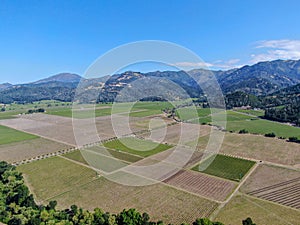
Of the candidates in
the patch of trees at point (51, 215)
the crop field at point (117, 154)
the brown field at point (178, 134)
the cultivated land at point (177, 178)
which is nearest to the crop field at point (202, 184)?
the cultivated land at point (177, 178)

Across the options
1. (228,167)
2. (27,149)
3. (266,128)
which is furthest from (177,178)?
(266,128)

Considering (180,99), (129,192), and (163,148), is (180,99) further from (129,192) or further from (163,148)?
(129,192)

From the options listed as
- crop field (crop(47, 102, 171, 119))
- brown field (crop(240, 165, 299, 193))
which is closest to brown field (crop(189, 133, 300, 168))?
brown field (crop(240, 165, 299, 193))

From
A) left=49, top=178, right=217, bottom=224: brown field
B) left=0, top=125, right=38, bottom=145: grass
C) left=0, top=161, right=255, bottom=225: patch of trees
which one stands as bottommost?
left=49, top=178, right=217, bottom=224: brown field

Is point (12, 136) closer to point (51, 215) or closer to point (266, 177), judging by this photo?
point (51, 215)

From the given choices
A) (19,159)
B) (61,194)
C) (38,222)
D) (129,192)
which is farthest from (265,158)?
(19,159)

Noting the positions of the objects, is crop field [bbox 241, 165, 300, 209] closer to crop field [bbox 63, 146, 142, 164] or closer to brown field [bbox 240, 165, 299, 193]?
brown field [bbox 240, 165, 299, 193]

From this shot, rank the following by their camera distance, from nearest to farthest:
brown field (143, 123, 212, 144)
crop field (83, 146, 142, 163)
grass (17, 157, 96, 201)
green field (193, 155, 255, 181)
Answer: grass (17, 157, 96, 201)
green field (193, 155, 255, 181)
crop field (83, 146, 142, 163)
brown field (143, 123, 212, 144)
